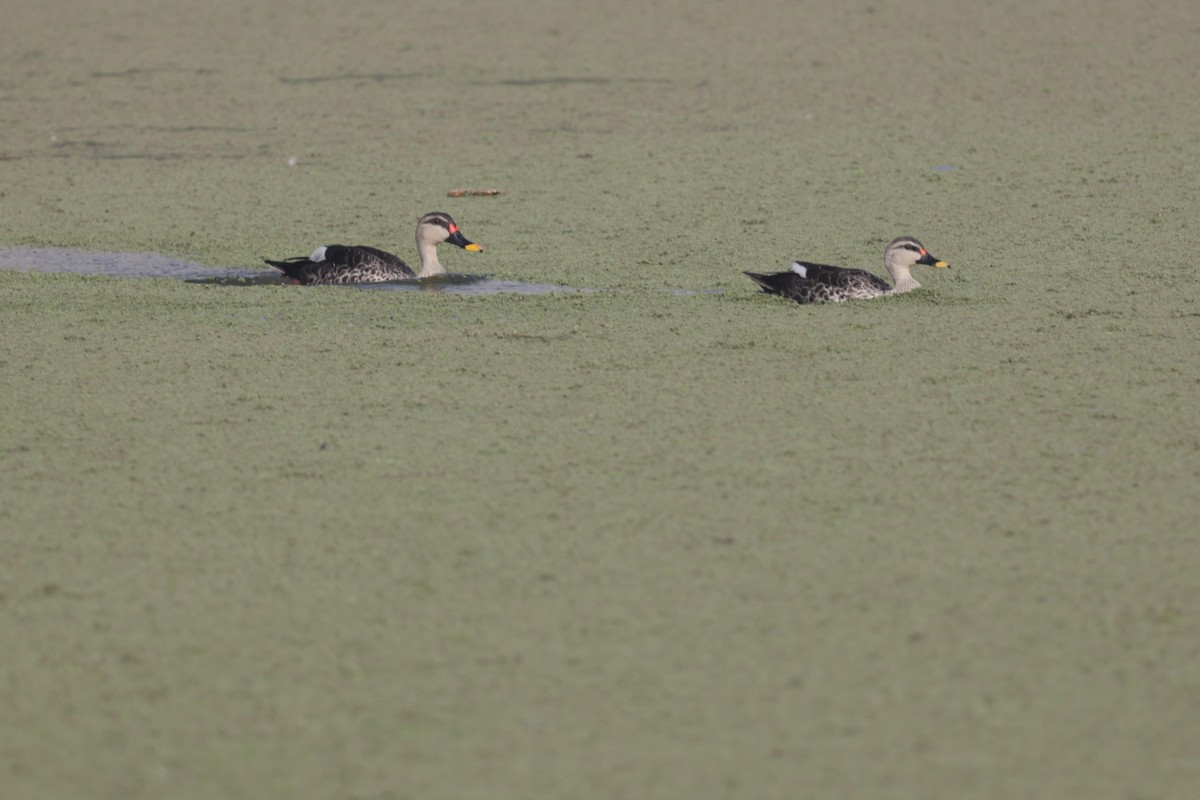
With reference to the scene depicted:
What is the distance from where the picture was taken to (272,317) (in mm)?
3867

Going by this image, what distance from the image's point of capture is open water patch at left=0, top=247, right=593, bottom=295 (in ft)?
14.0

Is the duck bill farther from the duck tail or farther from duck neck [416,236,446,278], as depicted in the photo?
the duck tail

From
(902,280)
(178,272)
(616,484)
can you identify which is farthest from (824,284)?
(178,272)

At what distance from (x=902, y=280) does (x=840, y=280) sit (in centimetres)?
23

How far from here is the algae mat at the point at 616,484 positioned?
1805 millimetres

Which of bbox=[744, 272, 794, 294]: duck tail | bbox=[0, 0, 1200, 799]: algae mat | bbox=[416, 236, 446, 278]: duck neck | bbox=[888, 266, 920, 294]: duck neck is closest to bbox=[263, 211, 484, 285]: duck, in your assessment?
bbox=[416, 236, 446, 278]: duck neck

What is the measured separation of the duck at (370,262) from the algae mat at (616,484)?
0.11 m

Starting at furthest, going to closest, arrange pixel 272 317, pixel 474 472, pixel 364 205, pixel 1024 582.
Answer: pixel 364 205
pixel 272 317
pixel 474 472
pixel 1024 582

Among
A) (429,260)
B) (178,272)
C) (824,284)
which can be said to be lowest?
(824,284)

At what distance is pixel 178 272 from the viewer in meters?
4.42

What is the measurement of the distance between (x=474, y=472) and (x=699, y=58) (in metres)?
5.53

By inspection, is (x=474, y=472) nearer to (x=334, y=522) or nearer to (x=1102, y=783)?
(x=334, y=522)

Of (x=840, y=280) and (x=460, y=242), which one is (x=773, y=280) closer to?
(x=840, y=280)

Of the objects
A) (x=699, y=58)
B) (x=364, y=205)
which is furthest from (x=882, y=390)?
(x=699, y=58)
